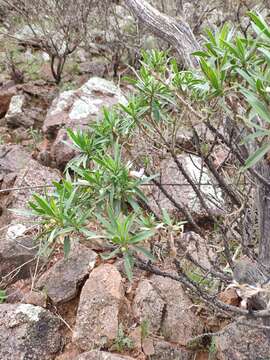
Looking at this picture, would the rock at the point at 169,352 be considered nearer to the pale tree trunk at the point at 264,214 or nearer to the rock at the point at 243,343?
the rock at the point at 243,343

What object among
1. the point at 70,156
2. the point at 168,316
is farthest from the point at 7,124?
the point at 168,316

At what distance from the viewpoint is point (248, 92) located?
1271 millimetres

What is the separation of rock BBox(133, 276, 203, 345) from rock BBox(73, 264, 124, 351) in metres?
0.15

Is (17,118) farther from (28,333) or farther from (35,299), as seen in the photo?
(28,333)

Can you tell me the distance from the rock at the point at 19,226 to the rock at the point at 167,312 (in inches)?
31.3

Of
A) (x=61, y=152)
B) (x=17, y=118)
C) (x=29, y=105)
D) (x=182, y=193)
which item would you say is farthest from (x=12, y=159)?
(x=182, y=193)

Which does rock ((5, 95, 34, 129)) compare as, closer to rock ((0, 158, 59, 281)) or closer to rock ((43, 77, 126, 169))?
rock ((43, 77, 126, 169))

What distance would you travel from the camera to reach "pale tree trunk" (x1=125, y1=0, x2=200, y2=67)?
2.64m

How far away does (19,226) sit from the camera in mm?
3078

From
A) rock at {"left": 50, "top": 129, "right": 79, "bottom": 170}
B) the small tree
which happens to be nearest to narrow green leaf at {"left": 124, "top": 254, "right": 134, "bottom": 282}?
rock at {"left": 50, "top": 129, "right": 79, "bottom": 170}

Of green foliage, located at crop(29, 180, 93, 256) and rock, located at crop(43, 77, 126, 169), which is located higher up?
green foliage, located at crop(29, 180, 93, 256)

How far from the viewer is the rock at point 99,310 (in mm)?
2273

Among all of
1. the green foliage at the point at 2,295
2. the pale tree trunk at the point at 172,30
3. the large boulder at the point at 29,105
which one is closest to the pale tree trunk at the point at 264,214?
the pale tree trunk at the point at 172,30

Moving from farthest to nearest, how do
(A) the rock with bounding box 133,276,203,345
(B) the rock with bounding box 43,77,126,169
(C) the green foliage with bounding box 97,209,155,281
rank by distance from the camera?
1. (B) the rock with bounding box 43,77,126,169
2. (A) the rock with bounding box 133,276,203,345
3. (C) the green foliage with bounding box 97,209,155,281
